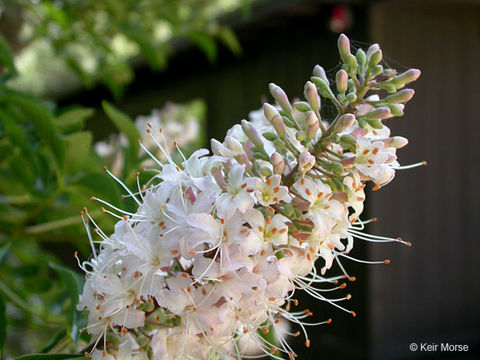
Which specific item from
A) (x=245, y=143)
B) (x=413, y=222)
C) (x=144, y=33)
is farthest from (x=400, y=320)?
(x=245, y=143)

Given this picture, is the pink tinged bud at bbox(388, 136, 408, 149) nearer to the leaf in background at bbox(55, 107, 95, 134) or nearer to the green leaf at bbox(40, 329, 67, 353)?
the green leaf at bbox(40, 329, 67, 353)

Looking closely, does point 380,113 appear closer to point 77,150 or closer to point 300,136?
point 300,136

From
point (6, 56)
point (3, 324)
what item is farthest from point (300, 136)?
point (6, 56)

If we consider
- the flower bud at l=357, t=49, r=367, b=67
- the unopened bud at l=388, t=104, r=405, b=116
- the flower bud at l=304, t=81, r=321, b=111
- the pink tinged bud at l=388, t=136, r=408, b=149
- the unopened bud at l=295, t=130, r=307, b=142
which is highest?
the flower bud at l=357, t=49, r=367, b=67

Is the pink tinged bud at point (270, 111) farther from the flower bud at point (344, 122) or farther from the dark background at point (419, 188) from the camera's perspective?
the dark background at point (419, 188)

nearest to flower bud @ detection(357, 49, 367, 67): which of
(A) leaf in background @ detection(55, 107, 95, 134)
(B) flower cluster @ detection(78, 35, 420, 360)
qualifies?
(B) flower cluster @ detection(78, 35, 420, 360)

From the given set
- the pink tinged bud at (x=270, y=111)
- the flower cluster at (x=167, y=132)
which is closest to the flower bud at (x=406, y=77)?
the pink tinged bud at (x=270, y=111)
